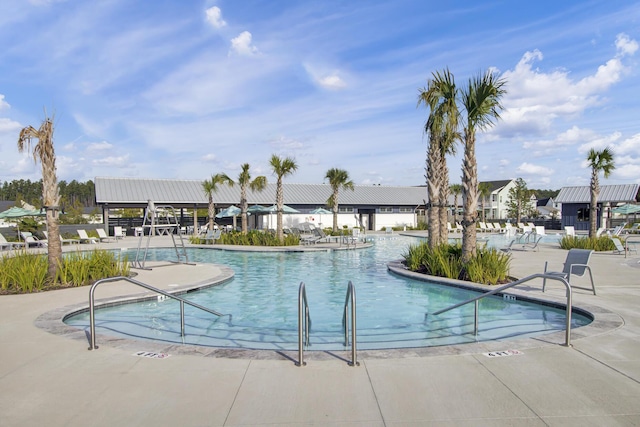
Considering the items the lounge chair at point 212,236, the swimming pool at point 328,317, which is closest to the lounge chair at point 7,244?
the lounge chair at point 212,236

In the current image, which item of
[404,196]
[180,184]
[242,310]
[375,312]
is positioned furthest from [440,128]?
[404,196]

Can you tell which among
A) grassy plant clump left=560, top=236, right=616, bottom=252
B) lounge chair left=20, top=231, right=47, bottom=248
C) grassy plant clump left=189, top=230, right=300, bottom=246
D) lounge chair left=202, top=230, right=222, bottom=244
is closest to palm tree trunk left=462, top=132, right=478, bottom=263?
grassy plant clump left=560, top=236, right=616, bottom=252

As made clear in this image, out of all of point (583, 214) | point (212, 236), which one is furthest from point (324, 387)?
point (583, 214)

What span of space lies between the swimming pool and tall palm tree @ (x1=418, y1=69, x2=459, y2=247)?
269cm

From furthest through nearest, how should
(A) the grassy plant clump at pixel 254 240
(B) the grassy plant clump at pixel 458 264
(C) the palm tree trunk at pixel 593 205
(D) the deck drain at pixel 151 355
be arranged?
(A) the grassy plant clump at pixel 254 240
(C) the palm tree trunk at pixel 593 205
(B) the grassy plant clump at pixel 458 264
(D) the deck drain at pixel 151 355

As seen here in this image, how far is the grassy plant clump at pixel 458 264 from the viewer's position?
10.1m

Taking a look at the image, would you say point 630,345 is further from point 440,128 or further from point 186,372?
point 440,128

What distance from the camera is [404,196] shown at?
44.4m

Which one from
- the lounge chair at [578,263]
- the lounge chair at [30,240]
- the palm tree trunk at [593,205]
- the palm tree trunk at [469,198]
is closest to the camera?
the lounge chair at [578,263]

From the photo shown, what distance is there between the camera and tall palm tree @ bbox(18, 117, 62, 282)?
9938mm

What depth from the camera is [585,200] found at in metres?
39.2

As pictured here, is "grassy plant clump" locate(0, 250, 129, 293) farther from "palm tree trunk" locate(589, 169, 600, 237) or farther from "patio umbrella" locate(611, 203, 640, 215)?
"patio umbrella" locate(611, 203, 640, 215)

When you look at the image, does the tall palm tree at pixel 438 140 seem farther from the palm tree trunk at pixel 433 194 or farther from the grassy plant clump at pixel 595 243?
the grassy plant clump at pixel 595 243

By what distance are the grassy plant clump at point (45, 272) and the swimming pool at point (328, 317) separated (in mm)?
2342
